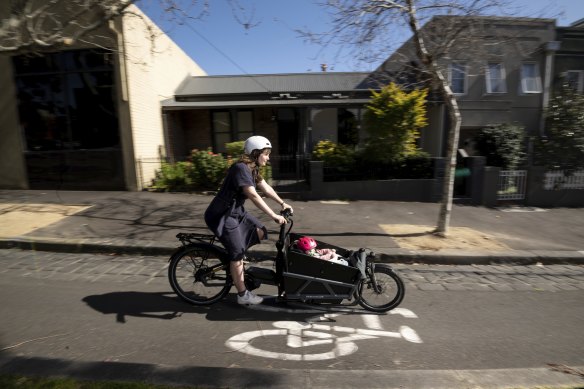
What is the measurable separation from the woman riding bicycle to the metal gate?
9.18 metres

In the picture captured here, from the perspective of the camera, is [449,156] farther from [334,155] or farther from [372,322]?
[372,322]

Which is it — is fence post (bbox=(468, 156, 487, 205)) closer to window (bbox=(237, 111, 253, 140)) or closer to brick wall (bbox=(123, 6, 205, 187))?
window (bbox=(237, 111, 253, 140))

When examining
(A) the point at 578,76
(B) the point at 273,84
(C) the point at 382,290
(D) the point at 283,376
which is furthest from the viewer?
(B) the point at 273,84

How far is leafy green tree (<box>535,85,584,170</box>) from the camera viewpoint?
10656 millimetres

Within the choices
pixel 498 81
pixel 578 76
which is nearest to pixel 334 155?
pixel 498 81

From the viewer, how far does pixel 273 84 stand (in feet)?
53.2

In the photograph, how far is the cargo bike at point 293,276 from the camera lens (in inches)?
146

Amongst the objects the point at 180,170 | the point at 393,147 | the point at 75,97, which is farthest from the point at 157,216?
the point at 393,147

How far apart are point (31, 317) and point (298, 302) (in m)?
2.83

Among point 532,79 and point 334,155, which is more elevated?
point 532,79

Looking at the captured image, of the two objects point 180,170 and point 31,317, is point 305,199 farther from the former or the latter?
point 31,317

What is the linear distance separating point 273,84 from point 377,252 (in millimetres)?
12405

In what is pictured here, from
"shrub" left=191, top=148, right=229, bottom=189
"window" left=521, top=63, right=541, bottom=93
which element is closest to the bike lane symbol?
"shrub" left=191, top=148, right=229, bottom=189

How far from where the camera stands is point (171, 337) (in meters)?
3.24
